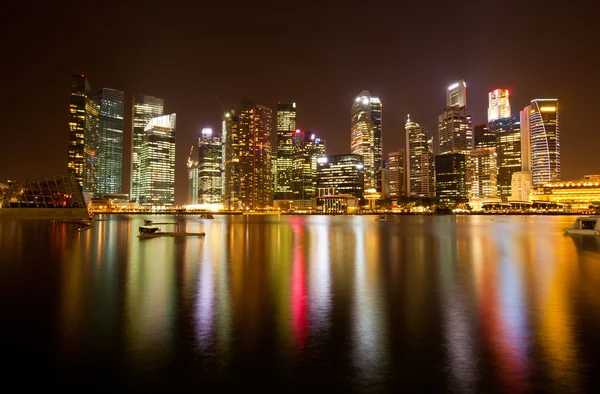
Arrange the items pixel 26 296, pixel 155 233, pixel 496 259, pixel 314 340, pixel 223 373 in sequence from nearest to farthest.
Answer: pixel 223 373 → pixel 314 340 → pixel 26 296 → pixel 496 259 → pixel 155 233

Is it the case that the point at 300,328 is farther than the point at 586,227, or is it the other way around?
the point at 586,227

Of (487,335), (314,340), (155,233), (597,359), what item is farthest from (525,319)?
(155,233)

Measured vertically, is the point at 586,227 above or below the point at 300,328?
above

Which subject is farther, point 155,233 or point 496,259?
point 155,233

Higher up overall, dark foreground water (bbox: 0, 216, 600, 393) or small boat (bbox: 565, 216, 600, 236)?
small boat (bbox: 565, 216, 600, 236)

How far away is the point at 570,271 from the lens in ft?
76.1

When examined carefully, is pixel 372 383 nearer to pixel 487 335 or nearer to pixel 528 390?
pixel 528 390

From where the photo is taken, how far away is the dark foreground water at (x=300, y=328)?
839 centimetres

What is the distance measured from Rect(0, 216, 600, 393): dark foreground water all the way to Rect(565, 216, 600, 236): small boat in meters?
36.1

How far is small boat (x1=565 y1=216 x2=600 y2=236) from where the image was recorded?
53356 mm

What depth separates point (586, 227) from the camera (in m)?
56.1

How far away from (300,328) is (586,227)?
59932 millimetres

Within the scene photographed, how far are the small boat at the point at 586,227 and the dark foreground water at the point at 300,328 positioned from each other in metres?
36.1

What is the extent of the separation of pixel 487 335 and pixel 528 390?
361cm
